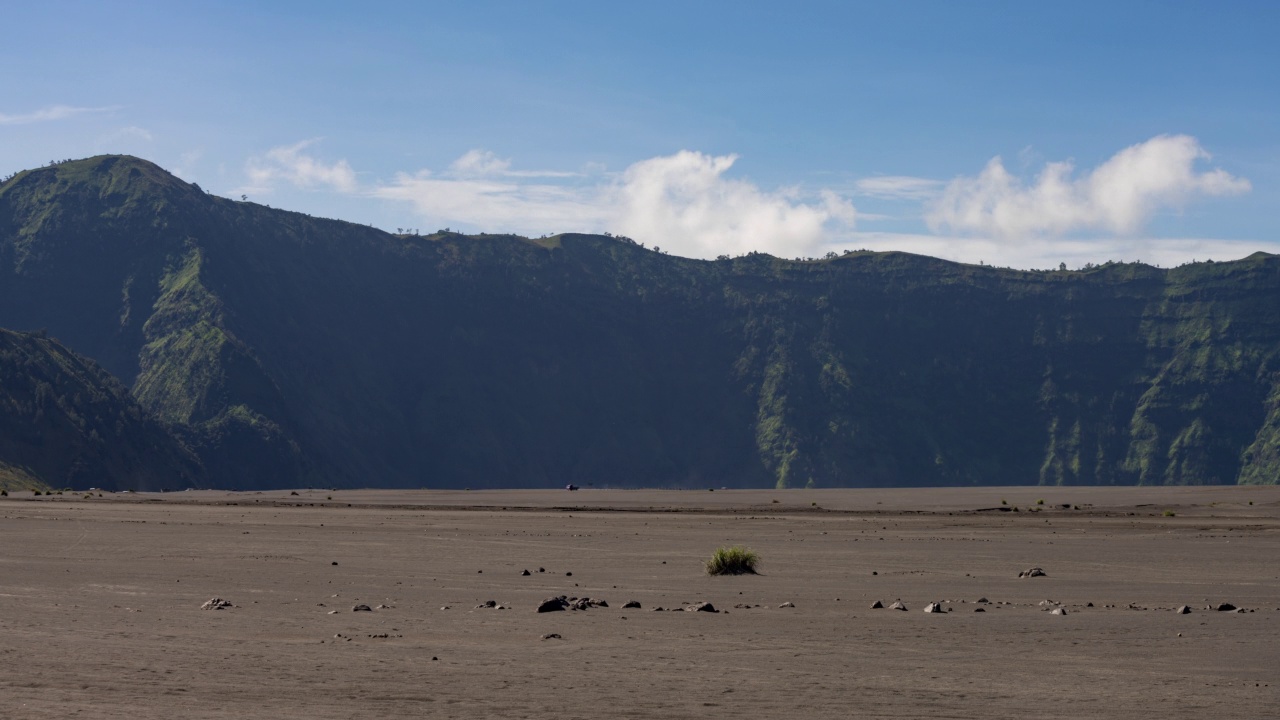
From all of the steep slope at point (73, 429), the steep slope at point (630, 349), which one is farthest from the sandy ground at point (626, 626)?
the steep slope at point (630, 349)

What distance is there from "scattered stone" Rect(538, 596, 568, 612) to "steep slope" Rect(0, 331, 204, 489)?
248 ft

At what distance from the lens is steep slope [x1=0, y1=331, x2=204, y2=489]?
305 ft

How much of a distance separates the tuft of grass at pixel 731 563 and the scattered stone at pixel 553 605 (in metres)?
6.17

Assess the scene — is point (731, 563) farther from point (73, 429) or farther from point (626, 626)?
point (73, 429)

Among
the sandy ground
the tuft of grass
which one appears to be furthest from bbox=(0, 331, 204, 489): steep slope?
the tuft of grass

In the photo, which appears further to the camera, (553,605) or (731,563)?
(731,563)

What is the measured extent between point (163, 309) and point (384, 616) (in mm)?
122927

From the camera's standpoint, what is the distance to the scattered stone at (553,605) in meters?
19.8

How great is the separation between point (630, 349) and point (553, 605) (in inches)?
5657

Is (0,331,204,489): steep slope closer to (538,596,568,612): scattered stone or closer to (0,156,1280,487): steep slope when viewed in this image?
(0,156,1280,487): steep slope

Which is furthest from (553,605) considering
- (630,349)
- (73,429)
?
(630,349)

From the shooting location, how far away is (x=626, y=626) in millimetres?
18234

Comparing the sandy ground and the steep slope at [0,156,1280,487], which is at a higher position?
the steep slope at [0,156,1280,487]

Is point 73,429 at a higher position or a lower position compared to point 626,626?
higher
